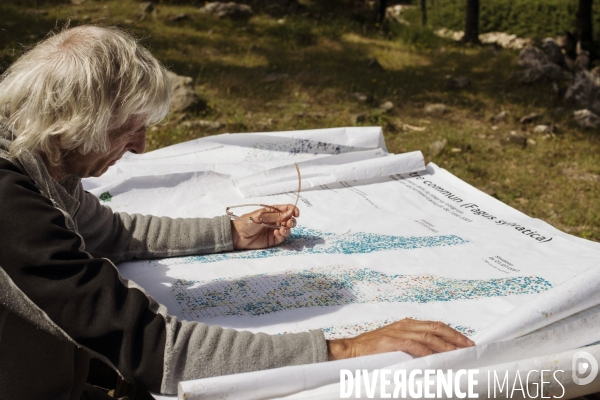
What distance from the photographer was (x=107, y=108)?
1.32 metres

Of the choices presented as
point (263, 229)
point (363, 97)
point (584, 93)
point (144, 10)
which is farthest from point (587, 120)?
point (144, 10)

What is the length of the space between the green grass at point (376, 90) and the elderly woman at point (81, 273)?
1726 mm

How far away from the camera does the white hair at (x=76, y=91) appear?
4.21ft

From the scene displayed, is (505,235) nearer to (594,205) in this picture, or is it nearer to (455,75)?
(594,205)

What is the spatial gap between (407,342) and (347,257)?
2.31ft

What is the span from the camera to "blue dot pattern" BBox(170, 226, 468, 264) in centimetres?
207

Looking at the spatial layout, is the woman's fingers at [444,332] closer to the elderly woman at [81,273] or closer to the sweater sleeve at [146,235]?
the elderly woman at [81,273]

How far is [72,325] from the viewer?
1.18m

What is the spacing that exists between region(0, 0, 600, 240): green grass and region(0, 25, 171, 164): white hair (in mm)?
1692

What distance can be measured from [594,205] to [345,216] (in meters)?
2.31

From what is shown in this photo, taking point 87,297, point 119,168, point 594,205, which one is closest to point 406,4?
point 594,205

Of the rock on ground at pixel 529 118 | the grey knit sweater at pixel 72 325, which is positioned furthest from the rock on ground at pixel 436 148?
the grey knit sweater at pixel 72 325

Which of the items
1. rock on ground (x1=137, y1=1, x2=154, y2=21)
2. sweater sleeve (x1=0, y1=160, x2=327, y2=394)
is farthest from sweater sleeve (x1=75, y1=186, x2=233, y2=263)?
rock on ground (x1=137, y1=1, x2=154, y2=21)

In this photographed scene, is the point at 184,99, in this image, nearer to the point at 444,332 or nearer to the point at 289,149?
the point at 289,149
